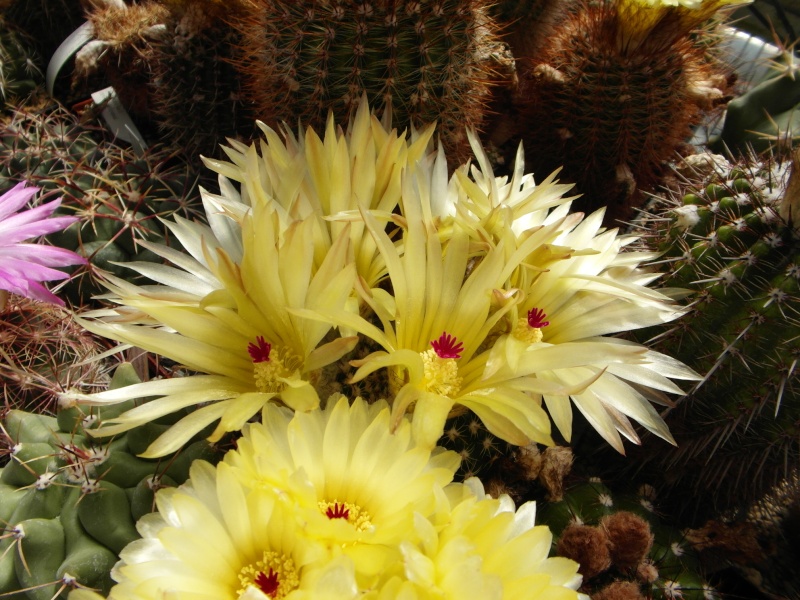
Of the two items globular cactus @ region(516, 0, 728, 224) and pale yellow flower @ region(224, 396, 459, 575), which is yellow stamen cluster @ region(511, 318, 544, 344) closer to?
pale yellow flower @ region(224, 396, 459, 575)

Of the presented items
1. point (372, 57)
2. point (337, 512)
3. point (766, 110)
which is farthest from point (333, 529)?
point (766, 110)

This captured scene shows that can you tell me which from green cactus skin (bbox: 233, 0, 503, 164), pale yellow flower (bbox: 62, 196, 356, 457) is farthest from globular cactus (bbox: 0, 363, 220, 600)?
green cactus skin (bbox: 233, 0, 503, 164)

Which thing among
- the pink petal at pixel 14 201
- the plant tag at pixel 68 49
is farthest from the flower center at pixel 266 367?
the plant tag at pixel 68 49

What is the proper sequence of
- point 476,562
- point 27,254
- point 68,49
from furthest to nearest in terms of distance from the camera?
A: 1. point 68,49
2. point 27,254
3. point 476,562

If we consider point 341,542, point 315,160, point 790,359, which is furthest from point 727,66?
point 341,542

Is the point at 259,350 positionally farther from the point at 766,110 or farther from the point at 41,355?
the point at 766,110

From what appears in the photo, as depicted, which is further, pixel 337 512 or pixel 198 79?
pixel 198 79

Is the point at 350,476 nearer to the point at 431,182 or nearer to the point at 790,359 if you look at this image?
the point at 431,182
